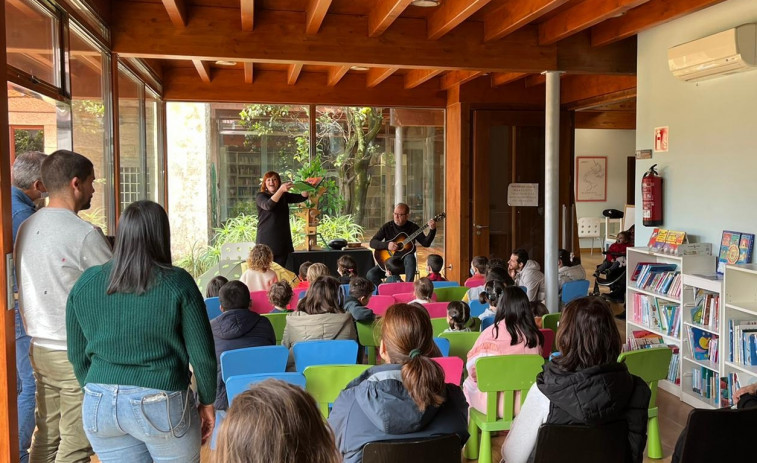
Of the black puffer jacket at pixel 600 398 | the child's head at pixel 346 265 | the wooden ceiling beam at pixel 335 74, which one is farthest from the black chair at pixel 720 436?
the wooden ceiling beam at pixel 335 74

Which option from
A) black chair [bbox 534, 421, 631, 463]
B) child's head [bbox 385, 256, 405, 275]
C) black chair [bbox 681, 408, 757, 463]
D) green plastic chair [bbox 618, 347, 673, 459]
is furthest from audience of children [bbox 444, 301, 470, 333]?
child's head [bbox 385, 256, 405, 275]

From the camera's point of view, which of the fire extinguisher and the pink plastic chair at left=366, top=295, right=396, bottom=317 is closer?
the pink plastic chair at left=366, top=295, right=396, bottom=317

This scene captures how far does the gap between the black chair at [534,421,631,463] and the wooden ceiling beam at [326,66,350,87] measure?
20.0 feet

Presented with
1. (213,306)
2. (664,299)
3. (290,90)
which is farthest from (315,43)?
(664,299)

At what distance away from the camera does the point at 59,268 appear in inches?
104

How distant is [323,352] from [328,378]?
459 millimetres

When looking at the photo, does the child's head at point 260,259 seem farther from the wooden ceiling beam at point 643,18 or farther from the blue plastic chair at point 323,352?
the wooden ceiling beam at point 643,18

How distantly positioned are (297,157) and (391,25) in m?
3.62

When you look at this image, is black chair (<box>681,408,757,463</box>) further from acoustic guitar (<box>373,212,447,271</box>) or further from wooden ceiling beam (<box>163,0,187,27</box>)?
acoustic guitar (<box>373,212,447,271</box>)

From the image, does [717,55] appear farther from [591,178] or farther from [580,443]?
[591,178]

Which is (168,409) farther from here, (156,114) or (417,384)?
(156,114)

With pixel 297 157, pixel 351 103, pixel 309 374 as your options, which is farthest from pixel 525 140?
pixel 309 374

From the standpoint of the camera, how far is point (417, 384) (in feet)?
7.31

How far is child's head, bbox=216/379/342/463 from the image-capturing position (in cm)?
117
